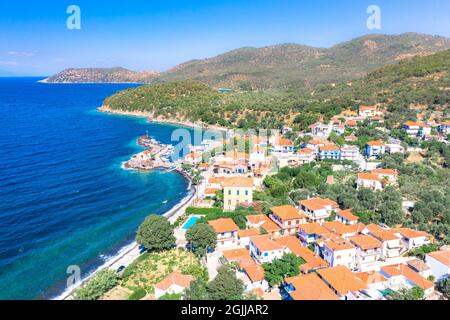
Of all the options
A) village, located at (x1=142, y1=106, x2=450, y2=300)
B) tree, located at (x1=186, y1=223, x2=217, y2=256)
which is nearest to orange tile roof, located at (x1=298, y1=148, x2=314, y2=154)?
village, located at (x1=142, y1=106, x2=450, y2=300)

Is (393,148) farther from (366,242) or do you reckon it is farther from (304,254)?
(304,254)

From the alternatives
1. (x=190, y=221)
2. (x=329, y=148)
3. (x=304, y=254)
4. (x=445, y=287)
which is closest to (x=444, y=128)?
(x=329, y=148)

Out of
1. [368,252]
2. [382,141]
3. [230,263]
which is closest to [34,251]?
[230,263]

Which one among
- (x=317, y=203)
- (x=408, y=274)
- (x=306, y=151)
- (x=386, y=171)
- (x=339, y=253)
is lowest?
(x=408, y=274)

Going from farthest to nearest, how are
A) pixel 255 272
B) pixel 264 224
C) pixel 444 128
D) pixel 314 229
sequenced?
1. pixel 444 128
2. pixel 264 224
3. pixel 314 229
4. pixel 255 272

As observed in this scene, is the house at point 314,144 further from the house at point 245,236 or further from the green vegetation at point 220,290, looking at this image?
the green vegetation at point 220,290

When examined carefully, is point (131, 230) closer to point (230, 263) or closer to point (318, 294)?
point (230, 263)
